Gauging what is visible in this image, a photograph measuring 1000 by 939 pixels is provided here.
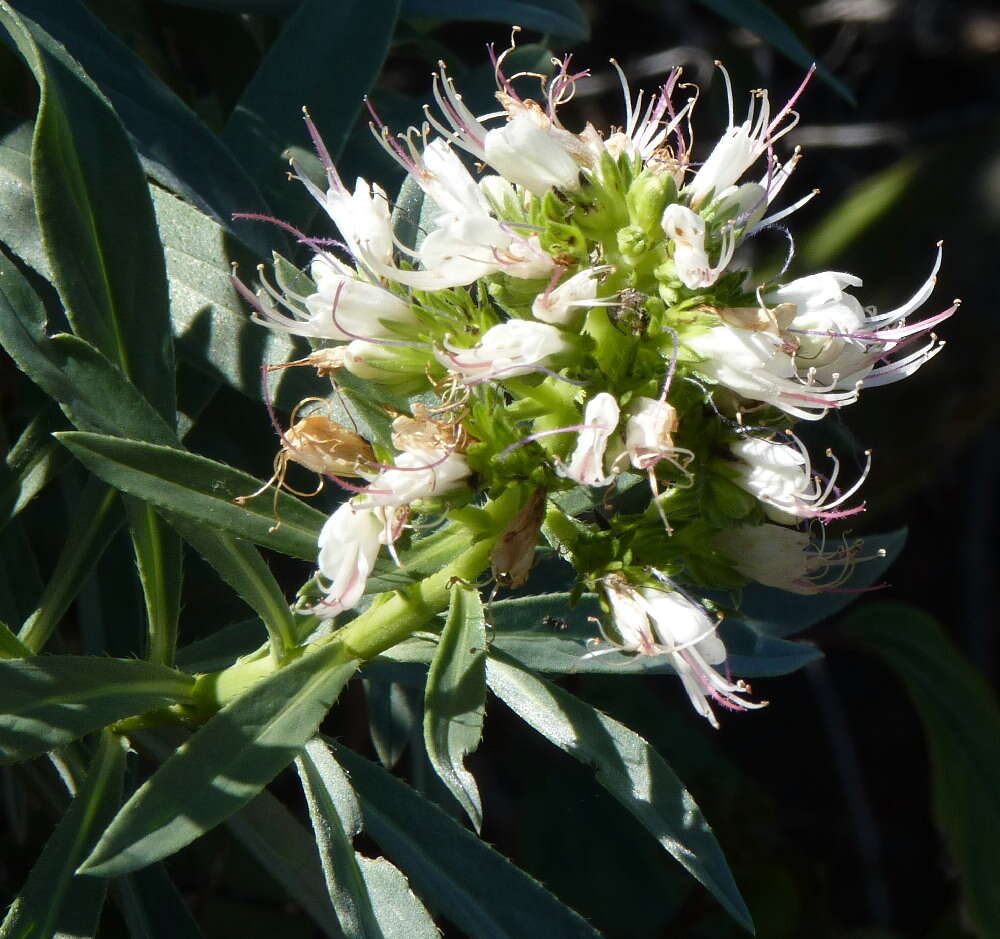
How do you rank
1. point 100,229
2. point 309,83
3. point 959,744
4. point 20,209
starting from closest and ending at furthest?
1. point 100,229
2. point 20,209
3. point 309,83
4. point 959,744

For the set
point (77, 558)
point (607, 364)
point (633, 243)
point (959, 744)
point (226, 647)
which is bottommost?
point (959, 744)

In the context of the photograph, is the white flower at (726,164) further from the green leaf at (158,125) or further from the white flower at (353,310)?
the green leaf at (158,125)

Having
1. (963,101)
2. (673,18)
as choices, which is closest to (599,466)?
(673,18)

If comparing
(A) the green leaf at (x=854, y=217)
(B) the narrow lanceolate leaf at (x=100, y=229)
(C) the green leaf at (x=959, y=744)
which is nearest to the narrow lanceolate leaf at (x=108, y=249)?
(B) the narrow lanceolate leaf at (x=100, y=229)

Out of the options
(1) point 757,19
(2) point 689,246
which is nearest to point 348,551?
(2) point 689,246

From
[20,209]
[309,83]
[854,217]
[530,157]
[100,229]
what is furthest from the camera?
[854,217]

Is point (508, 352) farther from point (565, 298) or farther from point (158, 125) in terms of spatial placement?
point (158, 125)

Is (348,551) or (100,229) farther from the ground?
(100,229)

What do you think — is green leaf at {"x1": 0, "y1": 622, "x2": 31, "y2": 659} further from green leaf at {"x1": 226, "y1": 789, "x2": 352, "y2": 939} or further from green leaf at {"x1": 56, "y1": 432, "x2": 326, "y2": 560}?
green leaf at {"x1": 226, "y1": 789, "x2": 352, "y2": 939}
